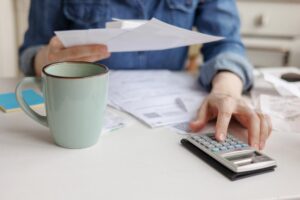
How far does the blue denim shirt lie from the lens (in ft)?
2.75

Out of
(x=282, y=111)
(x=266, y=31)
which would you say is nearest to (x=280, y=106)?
(x=282, y=111)

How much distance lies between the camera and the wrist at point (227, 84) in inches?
26.5

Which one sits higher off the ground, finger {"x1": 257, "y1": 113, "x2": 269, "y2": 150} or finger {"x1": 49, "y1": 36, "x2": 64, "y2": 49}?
finger {"x1": 49, "y1": 36, "x2": 64, "y2": 49}

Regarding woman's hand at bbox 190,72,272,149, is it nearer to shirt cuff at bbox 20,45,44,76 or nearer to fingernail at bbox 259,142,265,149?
fingernail at bbox 259,142,265,149

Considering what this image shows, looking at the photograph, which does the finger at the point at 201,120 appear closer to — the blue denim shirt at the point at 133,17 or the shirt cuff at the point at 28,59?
the blue denim shirt at the point at 133,17

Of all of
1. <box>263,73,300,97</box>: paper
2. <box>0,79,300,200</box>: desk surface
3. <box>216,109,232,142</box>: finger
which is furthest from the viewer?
<box>263,73,300,97</box>: paper

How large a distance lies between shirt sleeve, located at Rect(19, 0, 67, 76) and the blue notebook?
0.14m

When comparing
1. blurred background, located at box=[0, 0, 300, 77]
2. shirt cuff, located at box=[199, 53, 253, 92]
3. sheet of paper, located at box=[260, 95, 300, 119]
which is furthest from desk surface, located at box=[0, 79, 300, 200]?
blurred background, located at box=[0, 0, 300, 77]

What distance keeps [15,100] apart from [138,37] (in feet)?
0.82

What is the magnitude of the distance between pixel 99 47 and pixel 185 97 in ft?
0.65

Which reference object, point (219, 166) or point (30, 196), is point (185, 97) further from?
point (30, 196)

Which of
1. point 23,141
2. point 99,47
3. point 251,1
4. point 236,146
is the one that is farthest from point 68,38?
point 251,1

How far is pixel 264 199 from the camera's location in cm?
40

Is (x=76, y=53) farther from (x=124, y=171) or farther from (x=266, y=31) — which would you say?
(x=266, y=31)
